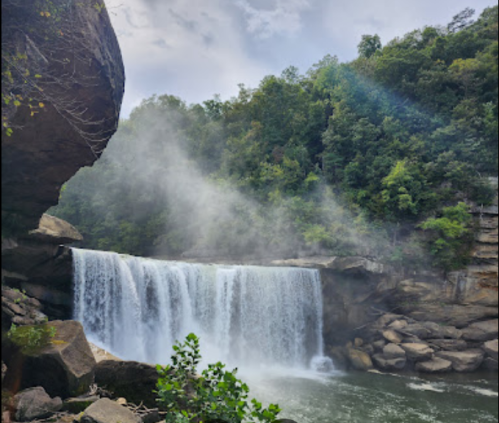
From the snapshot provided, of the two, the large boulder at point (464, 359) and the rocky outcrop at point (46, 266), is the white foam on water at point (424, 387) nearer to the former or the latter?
the large boulder at point (464, 359)

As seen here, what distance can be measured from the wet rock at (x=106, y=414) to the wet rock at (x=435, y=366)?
47.5ft

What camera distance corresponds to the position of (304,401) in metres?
11.3

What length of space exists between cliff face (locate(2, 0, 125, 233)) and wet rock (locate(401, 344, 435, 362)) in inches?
611

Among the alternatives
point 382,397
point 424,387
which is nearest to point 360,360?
point 424,387

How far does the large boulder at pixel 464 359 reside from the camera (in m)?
15.8

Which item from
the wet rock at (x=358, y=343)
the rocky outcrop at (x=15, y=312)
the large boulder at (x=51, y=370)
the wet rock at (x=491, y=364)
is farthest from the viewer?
the wet rock at (x=358, y=343)

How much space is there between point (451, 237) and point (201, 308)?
13018 millimetres

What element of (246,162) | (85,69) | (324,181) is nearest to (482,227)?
(324,181)

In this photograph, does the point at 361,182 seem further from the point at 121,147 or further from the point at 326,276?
the point at 121,147

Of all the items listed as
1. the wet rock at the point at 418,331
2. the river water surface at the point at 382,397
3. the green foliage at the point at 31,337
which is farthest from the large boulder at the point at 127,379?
the wet rock at the point at 418,331

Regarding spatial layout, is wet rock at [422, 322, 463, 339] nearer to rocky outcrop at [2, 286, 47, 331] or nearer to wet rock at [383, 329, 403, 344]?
wet rock at [383, 329, 403, 344]

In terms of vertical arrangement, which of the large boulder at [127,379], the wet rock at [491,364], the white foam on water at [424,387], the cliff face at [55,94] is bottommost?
the white foam on water at [424,387]

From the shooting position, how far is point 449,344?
16922 mm

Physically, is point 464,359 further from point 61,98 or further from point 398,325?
point 61,98
